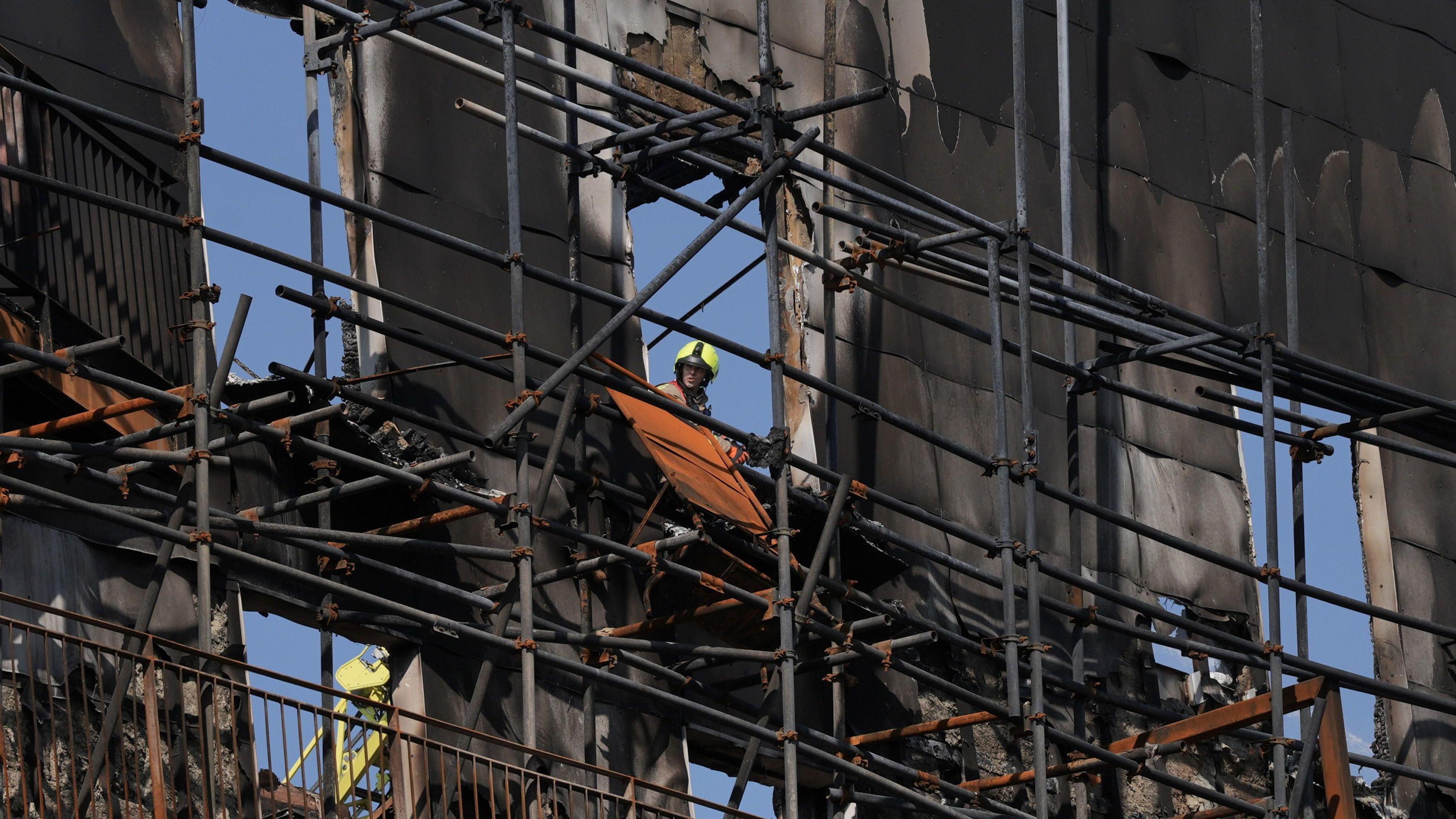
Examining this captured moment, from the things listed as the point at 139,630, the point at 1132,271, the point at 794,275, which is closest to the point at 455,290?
the point at 794,275

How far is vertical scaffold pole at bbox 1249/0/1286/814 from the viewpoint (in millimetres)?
14109

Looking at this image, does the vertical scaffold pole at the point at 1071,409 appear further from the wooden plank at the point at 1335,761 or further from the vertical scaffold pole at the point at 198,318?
the vertical scaffold pole at the point at 198,318

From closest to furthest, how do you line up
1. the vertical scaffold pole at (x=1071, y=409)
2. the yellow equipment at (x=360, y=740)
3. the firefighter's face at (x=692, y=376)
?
the yellow equipment at (x=360, y=740) < the firefighter's face at (x=692, y=376) < the vertical scaffold pole at (x=1071, y=409)

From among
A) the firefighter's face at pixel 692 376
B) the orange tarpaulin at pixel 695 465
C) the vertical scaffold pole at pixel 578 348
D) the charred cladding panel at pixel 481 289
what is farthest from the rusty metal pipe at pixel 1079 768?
the firefighter's face at pixel 692 376

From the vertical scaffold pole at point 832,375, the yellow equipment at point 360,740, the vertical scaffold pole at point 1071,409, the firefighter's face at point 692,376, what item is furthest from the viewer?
the vertical scaffold pole at point 1071,409

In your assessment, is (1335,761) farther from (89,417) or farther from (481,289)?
(89,417)

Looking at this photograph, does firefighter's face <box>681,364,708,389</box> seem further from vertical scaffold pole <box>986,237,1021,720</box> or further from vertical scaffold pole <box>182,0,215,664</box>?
vertical scaffold pole <box>182,0,215,664</box>

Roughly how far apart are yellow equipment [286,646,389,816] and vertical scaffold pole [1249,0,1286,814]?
501 cm

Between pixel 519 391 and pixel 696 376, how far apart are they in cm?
314

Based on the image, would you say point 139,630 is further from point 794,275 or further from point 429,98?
point 794,275

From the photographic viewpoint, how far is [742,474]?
44.5ft

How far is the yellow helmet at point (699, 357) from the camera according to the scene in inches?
594

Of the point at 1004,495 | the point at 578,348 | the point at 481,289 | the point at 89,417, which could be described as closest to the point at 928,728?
the point at 1004,495

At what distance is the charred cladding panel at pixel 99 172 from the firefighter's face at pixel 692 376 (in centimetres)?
341
